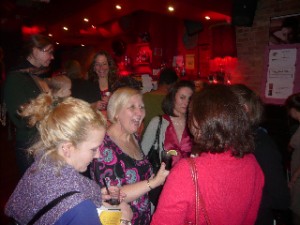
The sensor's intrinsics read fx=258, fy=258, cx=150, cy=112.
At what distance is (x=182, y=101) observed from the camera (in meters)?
3.21

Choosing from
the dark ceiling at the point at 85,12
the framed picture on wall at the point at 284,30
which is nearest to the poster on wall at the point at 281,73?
the framed picture on wall at the point at 284,30

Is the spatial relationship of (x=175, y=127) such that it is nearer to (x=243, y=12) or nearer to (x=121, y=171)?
(x=121, y=171)

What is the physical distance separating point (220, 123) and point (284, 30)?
4306mm

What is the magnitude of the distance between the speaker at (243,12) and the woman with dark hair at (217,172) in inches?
161

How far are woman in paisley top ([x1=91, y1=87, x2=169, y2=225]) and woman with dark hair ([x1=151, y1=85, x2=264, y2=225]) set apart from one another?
2.08 feet

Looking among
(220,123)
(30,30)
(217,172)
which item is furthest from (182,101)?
(30,30)

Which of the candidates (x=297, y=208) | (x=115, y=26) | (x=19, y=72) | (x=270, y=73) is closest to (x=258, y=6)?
(x=270, y=73)

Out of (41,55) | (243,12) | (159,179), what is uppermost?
(243,12)

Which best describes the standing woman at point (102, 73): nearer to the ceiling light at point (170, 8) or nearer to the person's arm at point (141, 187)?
the person's arm at point (141, 187)

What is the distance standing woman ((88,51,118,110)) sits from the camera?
3883 mm

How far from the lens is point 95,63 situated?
12.9ft

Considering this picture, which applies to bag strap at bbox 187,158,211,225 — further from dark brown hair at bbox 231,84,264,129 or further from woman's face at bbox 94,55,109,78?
woman's face at bbox 94,55,109,78

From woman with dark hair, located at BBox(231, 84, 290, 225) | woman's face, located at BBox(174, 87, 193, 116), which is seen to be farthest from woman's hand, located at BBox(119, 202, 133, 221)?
woman's face, located at BBox(174, 87, 193, 116)

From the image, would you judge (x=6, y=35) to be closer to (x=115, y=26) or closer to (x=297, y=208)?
(x=115, y=26)
